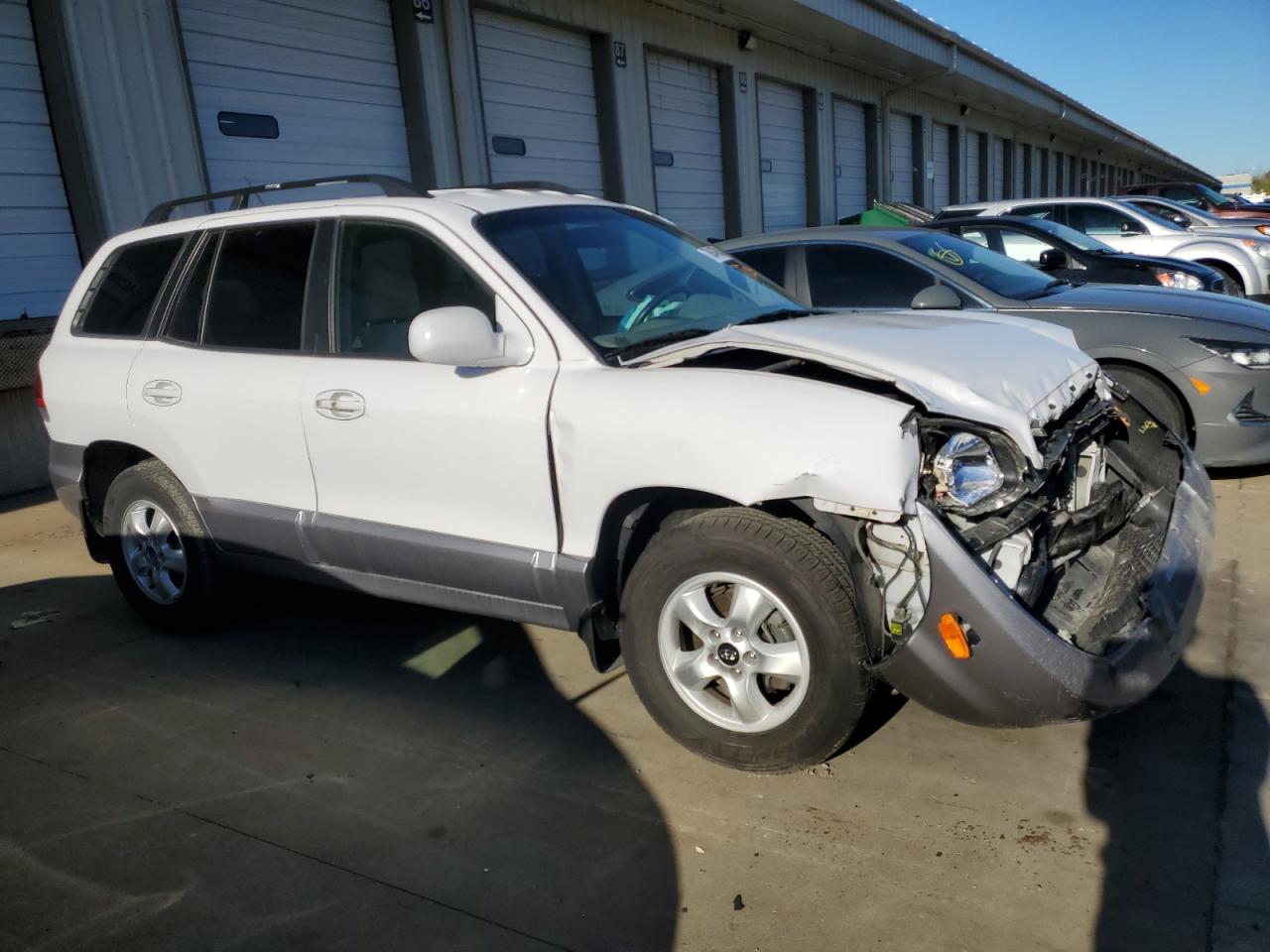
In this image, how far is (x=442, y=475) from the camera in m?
3.33

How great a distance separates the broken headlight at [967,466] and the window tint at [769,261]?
11.8 ft

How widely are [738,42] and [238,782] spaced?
14221 mm

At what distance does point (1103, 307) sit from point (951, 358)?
3195mm

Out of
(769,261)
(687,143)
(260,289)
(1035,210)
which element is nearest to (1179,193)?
(1035,210)

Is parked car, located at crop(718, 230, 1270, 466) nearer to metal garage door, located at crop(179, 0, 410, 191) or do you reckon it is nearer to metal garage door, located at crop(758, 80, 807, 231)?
metal garage door, located at crop(179, 0, 410, 191)

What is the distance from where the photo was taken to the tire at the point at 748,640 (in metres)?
2.68

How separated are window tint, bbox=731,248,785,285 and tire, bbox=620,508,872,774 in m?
3.66

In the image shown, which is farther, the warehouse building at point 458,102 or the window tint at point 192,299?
the warehouse building at point 458,102

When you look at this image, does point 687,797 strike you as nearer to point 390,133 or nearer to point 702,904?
point 702,904

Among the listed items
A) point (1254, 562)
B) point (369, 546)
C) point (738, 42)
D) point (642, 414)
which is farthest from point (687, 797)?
point (738, 42)

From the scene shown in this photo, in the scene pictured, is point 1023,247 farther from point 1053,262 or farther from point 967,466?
point 967,466

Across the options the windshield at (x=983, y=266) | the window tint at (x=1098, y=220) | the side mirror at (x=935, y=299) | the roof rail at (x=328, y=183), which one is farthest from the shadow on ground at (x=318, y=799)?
the window tint at (x=1098, y=220)

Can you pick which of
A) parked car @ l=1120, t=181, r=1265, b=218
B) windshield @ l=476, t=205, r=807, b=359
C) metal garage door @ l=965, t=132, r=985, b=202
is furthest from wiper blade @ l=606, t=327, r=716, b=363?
metal garage door @ l=965, t=132, r=985, b=202

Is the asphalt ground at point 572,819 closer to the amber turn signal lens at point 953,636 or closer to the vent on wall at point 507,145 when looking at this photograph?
the amber turn signal lens at point 953,636
